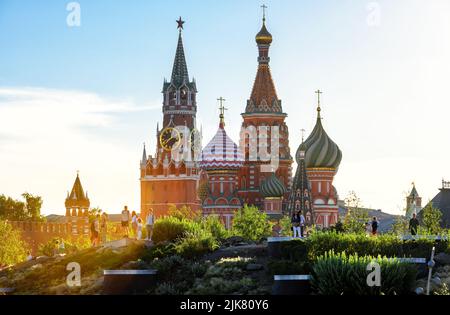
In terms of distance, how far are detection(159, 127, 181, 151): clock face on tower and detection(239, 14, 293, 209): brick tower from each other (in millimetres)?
30613

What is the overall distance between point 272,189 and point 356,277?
9204 cm

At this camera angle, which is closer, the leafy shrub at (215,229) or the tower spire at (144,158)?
the leafy shrub at (215,229)

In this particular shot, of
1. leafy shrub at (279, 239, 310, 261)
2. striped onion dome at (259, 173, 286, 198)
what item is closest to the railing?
striped onion dome at (259, 173, 286, 198)

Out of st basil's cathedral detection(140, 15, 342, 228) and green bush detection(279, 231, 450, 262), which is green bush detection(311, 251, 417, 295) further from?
st basil's cathedral detection(140, 15, 342, 228)

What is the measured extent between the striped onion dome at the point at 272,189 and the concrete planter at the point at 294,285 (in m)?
89.4

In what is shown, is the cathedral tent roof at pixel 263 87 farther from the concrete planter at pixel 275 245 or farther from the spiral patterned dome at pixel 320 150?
the concrete planter at pixel 275 245

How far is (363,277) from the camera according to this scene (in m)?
42.2

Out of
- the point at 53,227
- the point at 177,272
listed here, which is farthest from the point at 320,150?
the point at 177,272

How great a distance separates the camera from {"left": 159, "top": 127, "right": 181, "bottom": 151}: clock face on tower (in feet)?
557

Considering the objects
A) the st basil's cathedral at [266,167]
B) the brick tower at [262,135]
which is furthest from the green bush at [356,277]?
the brick tower at [262,135]

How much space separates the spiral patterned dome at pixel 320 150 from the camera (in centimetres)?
13112

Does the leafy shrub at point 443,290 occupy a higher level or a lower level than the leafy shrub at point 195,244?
lower
